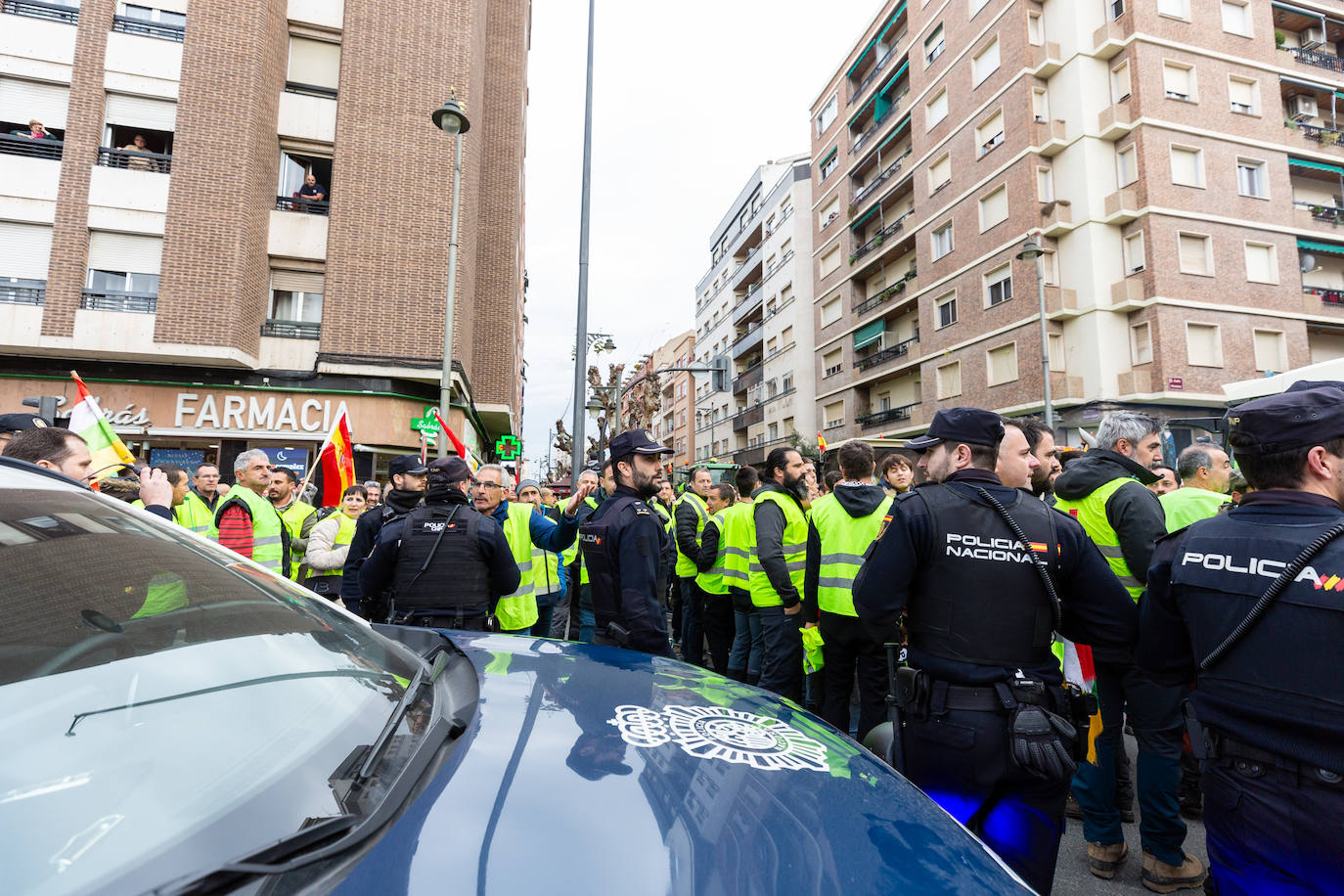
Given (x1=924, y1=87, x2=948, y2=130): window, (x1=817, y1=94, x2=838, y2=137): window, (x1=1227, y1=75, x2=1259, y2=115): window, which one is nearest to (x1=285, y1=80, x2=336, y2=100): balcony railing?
(x1=924, y1=87, x2=948, y2=130): window

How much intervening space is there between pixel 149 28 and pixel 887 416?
93.9 feet

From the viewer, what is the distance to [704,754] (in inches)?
63.4

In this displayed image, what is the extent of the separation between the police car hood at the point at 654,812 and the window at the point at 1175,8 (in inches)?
1198

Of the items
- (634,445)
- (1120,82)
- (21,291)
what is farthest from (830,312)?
(634,445)

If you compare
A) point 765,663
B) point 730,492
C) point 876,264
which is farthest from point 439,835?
point 876,264

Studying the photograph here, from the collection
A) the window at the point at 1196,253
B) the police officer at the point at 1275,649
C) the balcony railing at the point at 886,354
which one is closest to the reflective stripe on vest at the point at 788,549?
the police officer at the point at 1275,649

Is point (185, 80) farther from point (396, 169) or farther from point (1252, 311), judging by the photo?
point (1252, 311)

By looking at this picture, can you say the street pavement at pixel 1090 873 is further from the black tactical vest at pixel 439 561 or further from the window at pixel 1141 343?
the window at pixel 1141 343

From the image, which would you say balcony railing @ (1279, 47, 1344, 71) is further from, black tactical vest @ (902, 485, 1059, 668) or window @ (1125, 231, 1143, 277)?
black tactical vest @ (902, 485, 1059, 668)

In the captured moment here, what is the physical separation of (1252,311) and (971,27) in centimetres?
1472

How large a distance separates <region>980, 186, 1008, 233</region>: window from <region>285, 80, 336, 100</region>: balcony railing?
72.8ft

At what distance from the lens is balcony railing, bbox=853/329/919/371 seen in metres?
31.1

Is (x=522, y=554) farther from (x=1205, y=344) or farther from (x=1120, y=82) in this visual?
(x=1120, y=82)

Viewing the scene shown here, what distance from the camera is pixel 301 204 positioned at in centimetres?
1644
